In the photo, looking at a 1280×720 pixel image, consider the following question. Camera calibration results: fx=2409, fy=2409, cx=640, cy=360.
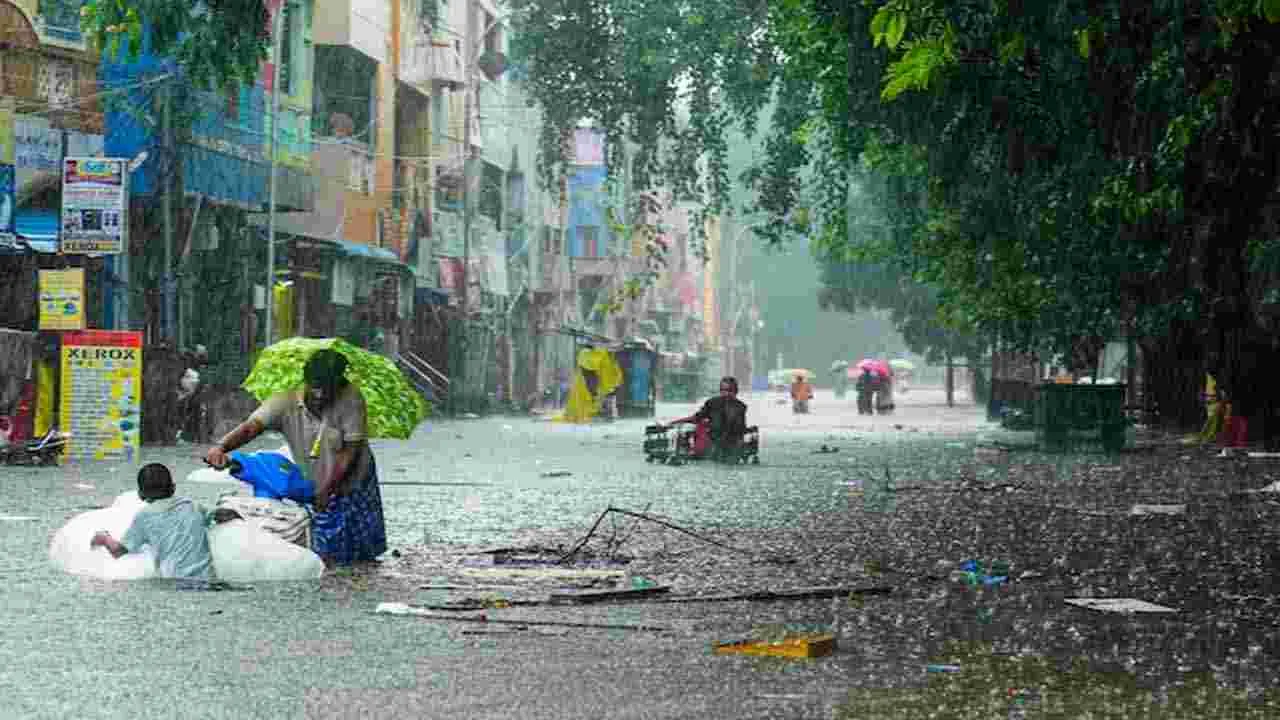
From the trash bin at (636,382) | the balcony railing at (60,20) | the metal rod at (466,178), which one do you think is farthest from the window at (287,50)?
the metal rod at (466,178)

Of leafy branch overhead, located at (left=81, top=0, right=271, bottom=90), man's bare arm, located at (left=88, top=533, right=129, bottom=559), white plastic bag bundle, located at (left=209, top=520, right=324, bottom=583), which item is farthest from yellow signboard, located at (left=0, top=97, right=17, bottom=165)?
white plastic bag bundle, located at (left=209, top=520, right=324, bottom=583)

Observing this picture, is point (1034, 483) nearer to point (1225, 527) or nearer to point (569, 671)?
point (1225, 527)

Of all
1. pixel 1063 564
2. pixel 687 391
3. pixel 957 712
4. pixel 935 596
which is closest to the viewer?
pixel 957 712

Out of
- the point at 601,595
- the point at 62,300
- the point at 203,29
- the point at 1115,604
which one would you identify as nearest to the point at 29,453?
the point at 62,300

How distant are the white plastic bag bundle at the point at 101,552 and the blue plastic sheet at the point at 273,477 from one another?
608 millimetres

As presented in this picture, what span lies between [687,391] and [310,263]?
178 ft

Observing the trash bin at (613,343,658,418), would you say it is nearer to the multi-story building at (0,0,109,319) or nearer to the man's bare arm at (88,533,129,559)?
the multi-story building at (0,0,109,319)

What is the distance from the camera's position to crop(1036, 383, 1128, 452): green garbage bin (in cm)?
3669

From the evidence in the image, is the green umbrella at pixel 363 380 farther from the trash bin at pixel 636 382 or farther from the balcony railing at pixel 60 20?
the trash bin at pixel 636 382

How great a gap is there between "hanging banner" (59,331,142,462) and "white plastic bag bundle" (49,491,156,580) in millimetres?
12789

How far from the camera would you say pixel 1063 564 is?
565 inches

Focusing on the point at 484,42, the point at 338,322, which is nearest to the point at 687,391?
the point at 484,42

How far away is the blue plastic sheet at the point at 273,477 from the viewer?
13.3m

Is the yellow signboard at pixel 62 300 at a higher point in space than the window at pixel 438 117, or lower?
lower
